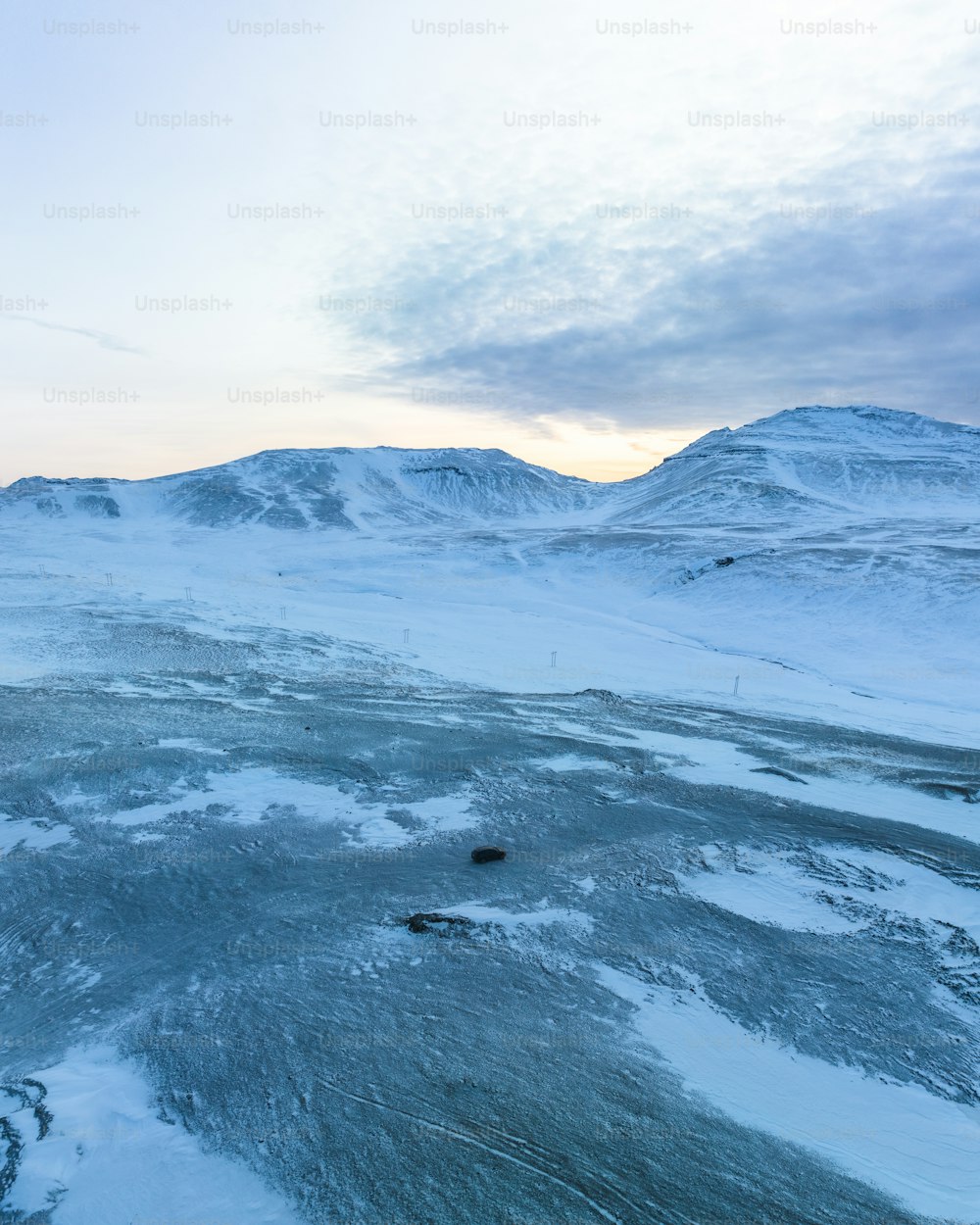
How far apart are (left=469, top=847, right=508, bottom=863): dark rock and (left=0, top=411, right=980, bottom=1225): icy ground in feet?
1.24

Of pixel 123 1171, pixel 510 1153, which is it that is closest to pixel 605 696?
pixel 510 1153

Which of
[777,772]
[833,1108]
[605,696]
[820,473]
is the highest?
[820,473]

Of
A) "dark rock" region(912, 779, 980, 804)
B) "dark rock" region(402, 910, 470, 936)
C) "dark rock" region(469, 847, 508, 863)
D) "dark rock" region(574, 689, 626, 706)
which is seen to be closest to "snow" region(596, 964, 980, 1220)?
"dark rock" region(402, 910, 470, 936)

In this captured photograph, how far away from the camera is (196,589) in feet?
171

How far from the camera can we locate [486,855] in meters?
13.9

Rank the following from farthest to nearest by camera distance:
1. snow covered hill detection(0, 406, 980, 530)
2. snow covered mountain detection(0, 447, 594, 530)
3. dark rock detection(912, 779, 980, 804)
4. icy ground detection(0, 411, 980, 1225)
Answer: snow covered mountain detection(0, 447, 594, 530) → snow covered hill detection(0, 406, 980, 530) → dark rock detection(912, 779, 980, 804) → icy ground detection(0, 411, 980, 1225)

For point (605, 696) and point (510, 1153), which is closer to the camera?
point (510, 1153)

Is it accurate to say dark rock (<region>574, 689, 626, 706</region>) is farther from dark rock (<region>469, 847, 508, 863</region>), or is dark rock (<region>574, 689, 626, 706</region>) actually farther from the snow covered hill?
the snow covered hill

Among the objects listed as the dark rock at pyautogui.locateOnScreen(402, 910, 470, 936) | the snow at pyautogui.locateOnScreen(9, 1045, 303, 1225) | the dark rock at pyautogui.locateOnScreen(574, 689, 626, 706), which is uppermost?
the dark rock at pyautogui.locateOnScreen(574, 689, 626, 706)

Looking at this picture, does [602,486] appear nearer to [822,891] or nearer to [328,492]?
[328,492]

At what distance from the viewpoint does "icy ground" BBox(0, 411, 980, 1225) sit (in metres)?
7.22

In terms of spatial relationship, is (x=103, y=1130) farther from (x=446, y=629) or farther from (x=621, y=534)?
(x=621, y=534)

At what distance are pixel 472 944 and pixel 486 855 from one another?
2.78 metres

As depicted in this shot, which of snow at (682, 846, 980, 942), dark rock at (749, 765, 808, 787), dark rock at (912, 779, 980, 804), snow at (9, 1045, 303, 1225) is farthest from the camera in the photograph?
dark rock at (749, 765, 808, 787)
